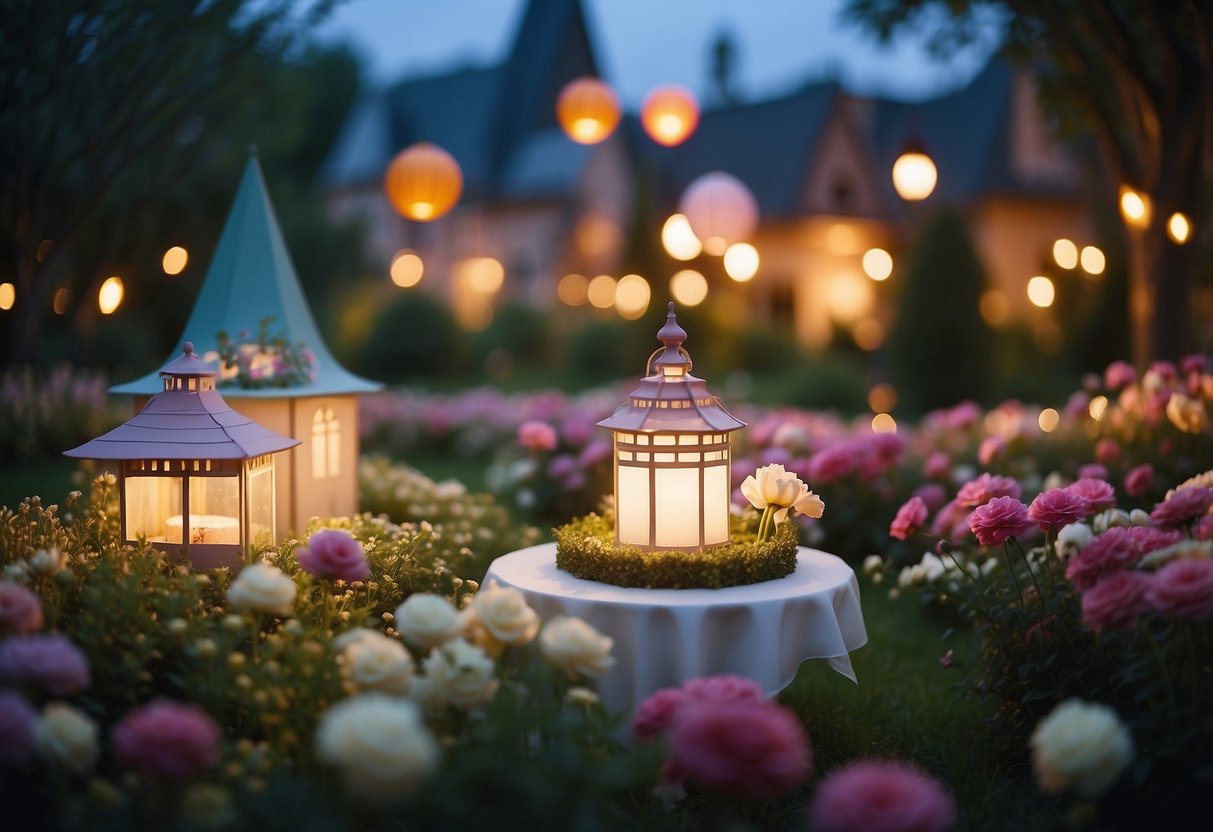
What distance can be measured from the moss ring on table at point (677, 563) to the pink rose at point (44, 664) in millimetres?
2199

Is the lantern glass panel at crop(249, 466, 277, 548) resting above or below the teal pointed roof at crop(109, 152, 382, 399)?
below

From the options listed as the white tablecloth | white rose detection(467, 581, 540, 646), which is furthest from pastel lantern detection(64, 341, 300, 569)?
white rose detection(467, 581, 540, 646)

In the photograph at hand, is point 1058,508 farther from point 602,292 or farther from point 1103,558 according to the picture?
point 602,292

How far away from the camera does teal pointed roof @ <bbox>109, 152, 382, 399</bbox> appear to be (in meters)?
6.62

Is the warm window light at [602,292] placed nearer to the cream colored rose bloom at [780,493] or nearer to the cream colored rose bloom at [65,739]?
the cream colored rose bloom at [780,493]

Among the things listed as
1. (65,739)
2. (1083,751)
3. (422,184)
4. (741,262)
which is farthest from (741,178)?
(65,739)

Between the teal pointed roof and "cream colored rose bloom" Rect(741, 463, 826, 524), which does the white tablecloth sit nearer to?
"cream colored rose bloom" Rect(741, 463, 826, 524)

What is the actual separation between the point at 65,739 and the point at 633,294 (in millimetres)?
19275

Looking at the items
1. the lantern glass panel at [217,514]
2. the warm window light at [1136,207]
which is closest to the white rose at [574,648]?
the lantern glass panel at [217,514]

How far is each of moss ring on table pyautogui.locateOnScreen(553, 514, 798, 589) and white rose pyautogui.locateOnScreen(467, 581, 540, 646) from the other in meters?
1.12

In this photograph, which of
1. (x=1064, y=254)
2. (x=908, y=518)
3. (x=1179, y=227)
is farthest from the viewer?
(x=1064, y=254)

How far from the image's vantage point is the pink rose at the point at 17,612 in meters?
3.14

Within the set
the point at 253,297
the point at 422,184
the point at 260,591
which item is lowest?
the point at 260,591

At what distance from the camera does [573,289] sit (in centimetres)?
2667
